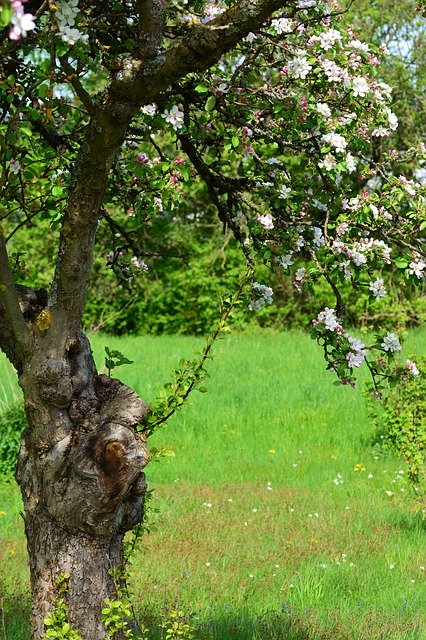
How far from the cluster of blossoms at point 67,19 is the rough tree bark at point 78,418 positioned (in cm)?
22

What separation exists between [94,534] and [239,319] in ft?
64.1

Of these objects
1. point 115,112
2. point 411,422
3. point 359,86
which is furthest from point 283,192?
point 411,422

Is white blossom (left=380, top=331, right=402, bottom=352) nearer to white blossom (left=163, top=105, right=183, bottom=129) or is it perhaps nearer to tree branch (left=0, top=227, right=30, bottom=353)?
white blossom (left=163, top=105, right=183, bottom=129)

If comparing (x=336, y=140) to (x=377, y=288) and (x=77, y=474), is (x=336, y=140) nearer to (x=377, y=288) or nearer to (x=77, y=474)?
(x=377, y=288)

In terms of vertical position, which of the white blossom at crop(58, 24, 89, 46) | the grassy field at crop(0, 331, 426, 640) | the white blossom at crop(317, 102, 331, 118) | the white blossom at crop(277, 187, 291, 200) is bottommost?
the grassy field at crop(0, 331, 426, 640)

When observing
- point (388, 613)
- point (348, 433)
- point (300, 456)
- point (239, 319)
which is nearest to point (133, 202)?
point (388, 613)

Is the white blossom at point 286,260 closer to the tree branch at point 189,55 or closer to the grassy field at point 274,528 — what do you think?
the tree branch at point 189,55

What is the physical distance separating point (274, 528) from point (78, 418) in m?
4.29

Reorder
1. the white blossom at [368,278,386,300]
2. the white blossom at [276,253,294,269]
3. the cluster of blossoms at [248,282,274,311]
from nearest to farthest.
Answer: the white blossom at [368,278,386,300] → the white blossom at [276,253,294,269] → the cluster of blossoms at [248,282,274,311]

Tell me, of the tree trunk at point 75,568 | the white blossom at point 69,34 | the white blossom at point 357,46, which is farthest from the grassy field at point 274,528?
the white blossom at point 357,46

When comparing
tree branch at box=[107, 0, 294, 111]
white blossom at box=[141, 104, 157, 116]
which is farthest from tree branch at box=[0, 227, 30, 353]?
white blossom at box=[141, 104, 157, 116]

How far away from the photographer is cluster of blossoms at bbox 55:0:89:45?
3164 mm

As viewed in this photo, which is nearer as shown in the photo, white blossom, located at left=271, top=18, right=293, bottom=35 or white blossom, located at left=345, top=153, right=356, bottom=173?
white blossom, located at left=345, top=153, right=356, bottom=173

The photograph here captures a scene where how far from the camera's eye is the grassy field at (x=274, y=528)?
5711mm
